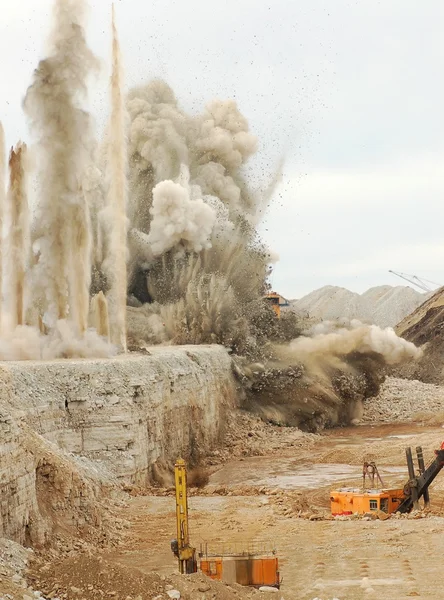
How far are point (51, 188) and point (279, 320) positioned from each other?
33.9 m

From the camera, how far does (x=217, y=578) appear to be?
2417cm

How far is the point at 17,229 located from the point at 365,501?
2568 cm

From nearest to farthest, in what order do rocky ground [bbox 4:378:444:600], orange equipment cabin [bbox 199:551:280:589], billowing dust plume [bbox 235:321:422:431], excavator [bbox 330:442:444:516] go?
rocky ground [bbox 4:378:444:600] → orange equipment cabin [bbox 199:551:280:589] → excavator [bbox 330:442:444:516] → billowing dust plume [bbox 235:321:422:431]

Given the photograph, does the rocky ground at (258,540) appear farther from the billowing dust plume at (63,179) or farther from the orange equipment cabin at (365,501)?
the billowing dust plume at (63,179)

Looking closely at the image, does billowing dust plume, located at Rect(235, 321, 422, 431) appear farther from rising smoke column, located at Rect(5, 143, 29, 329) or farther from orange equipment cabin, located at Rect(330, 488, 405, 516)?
orange equipment cabin, located at Rect(330, 488, 405, 516)

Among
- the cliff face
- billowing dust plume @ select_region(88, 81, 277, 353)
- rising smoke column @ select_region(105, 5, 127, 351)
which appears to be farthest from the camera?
billowing dust plume @ select_region(88, 81, 277, 353)

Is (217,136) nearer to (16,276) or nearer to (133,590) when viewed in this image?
(16,276)

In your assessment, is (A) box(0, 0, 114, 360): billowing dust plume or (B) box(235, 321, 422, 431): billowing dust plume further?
(B) box(235, 321, 422, 431): billowing dust plume

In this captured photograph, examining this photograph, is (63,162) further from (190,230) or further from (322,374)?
(190,230)

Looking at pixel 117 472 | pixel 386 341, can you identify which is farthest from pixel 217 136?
pixel 117 472

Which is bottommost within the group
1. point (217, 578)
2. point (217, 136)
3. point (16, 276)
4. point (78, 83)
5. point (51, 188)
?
point (217, 578)

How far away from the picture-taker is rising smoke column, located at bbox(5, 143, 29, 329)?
169 feet

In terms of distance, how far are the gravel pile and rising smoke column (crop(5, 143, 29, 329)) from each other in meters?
31.6

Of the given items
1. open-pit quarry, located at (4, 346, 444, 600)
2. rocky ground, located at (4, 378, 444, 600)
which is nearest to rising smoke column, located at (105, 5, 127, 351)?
open-pit quarry, located at (4, 346, 444, 600)
